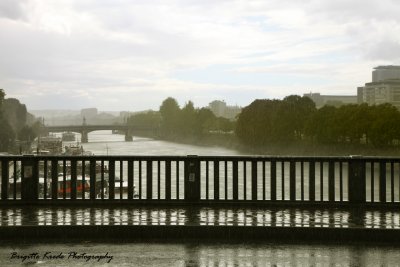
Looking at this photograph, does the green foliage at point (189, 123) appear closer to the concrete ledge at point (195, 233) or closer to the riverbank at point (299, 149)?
the riverbank at point (299, 149)

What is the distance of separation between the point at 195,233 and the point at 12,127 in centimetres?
7892

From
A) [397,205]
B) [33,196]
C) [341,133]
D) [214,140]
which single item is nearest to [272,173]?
[397,205]

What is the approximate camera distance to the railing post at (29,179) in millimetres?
9867

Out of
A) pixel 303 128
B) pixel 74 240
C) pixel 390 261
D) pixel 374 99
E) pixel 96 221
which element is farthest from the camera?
pixel 374 99

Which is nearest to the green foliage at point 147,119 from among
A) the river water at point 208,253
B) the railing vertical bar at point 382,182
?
the railing vertical bar at point 382,182

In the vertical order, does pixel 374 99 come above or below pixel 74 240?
above

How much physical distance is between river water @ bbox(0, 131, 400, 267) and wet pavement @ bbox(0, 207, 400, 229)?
2.16 feet

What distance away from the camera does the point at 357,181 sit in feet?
31.7

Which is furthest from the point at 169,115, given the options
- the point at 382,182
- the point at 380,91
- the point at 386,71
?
the point at 382,182

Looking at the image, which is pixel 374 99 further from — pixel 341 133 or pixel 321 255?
pixel 321 255

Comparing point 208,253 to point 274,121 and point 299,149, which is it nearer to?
point 299,149

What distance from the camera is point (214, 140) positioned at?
279ft

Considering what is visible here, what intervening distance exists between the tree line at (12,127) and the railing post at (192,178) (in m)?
65.7

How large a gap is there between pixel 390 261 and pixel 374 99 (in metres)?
119
